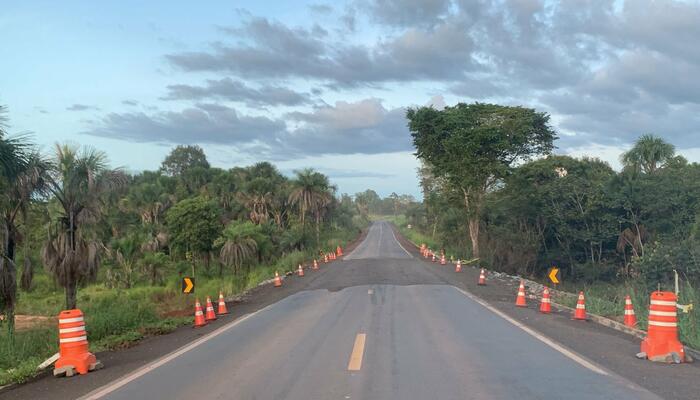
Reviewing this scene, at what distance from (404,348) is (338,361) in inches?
58.8

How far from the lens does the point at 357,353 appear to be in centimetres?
942

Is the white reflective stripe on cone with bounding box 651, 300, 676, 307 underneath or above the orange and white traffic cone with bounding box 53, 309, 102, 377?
above

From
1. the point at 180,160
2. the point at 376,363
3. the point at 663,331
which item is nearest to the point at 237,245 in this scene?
the point at 376,363

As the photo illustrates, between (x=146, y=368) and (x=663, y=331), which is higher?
(x=663, y=331)

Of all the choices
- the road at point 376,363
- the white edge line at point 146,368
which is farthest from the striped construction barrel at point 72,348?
the road at point 376,363

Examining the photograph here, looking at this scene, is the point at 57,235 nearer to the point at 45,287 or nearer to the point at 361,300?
the point at 361,300

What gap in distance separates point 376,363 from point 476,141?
36.2 m

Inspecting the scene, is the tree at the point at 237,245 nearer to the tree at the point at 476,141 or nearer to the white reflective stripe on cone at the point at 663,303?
the tree at the point at 476,141

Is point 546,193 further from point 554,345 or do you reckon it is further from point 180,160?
point 180,160

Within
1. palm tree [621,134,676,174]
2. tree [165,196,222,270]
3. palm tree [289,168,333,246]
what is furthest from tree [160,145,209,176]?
palm tree [621,134,676,174]

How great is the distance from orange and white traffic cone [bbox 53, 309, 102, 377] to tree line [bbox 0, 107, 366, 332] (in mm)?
6421

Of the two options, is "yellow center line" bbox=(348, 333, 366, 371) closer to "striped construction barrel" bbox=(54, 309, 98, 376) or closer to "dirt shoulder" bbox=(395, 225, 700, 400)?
"dirt shoulder" bbox=(395, 225, 700, 400)

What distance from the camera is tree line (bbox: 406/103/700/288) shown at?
128 feet

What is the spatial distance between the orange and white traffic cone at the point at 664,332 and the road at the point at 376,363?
1032 millimetres
